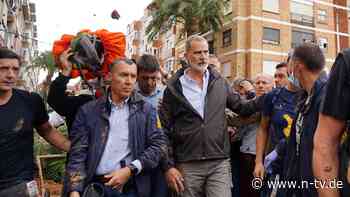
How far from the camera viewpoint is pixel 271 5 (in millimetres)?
29875

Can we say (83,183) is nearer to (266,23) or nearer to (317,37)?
(266,23)

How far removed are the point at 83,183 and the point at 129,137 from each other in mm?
456

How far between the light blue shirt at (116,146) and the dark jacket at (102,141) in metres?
0.03

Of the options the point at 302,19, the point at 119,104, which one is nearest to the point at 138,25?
the point at 302,19

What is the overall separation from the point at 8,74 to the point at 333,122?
2.30m

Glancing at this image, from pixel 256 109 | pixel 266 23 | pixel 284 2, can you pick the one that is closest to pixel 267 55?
pixel 266 23

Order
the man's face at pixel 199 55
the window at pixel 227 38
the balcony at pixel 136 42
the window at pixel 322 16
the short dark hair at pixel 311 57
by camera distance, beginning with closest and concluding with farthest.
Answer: the short dark hair at pixel 311 57
the man's face at pixel 199 55
the window at pixel 227 38
the window at pixel 322 16
the balcony at pixel 136 42

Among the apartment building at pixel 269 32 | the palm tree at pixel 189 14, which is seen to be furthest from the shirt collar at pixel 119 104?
the apartment building at pixel 269 32

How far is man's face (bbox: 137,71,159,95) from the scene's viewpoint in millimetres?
3682

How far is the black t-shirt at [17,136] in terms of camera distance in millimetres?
2701

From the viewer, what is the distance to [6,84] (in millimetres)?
2828

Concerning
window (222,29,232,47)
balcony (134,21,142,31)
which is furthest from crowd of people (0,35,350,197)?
balcony (134,21,142,31)

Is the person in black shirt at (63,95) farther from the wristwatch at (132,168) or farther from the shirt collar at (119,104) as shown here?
the wristwatch at (132,168)

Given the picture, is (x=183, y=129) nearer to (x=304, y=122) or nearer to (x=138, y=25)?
(x=304, y=122)
